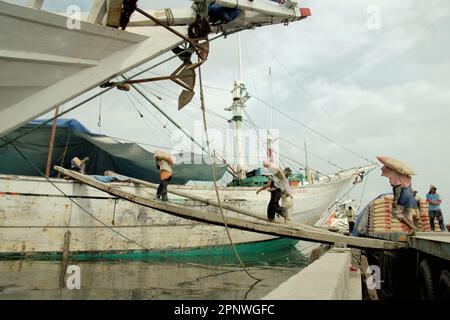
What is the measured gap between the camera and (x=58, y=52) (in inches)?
165

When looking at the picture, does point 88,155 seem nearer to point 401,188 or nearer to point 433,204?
point 401,188

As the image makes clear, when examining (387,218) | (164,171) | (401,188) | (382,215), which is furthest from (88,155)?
(401,188)

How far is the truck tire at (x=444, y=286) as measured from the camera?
4.03 metres

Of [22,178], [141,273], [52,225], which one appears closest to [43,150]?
[22,178]

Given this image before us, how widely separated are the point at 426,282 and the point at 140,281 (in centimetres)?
624

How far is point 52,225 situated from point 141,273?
4.60 m

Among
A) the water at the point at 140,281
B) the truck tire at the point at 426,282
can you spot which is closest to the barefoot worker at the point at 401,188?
the truck tire at the point at 426,282

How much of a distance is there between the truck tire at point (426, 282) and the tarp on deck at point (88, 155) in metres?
11.2

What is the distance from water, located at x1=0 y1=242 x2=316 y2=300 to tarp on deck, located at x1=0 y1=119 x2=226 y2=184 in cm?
461

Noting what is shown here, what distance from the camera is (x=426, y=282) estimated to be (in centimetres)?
496

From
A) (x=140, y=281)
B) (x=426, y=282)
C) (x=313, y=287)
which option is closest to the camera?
(x=313, y=287)
